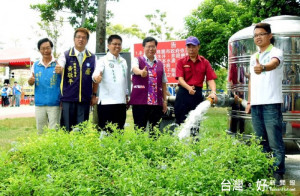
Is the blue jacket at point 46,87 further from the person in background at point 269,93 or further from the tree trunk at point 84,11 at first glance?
the tree trunk at point 84,11

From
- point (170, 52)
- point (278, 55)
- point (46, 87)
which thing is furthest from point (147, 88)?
point (170, 52)

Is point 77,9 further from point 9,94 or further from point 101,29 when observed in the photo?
point 9,94

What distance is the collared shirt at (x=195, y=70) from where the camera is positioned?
441 cm

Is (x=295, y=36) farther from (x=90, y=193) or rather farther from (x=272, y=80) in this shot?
(x=90, y=193)

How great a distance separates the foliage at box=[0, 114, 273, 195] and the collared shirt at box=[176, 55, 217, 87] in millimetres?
1246

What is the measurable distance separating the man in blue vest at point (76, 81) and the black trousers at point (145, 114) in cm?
63

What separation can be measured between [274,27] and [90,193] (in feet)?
11.6

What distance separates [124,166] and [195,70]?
87.4 inches

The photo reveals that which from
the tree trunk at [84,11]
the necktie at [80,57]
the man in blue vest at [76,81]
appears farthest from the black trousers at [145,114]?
the tree trunk at [84,11]

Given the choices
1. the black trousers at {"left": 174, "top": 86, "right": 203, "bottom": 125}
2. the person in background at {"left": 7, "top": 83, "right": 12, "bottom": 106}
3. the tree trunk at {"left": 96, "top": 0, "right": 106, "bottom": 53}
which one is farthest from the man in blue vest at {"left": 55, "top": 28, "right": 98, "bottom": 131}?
the person in background at {"left": 7, "top": 83, "right": 12, "bottom": 106}

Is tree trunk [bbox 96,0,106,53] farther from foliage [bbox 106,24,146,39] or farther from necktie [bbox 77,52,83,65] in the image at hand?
foliage [bbox 106,24,146,39]

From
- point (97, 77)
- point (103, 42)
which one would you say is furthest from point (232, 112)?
point (103, 42)

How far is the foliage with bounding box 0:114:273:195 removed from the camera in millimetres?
2262

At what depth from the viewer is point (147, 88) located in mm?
4301
